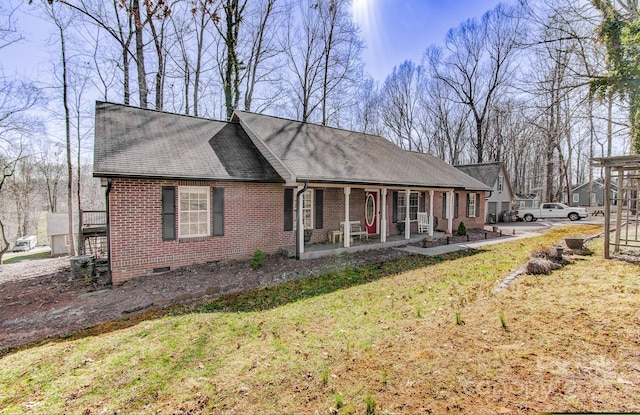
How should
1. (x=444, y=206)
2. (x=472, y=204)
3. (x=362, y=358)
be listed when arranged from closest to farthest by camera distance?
(x=362, y=358) < (x=444, y=206) < (x=472, y=204)

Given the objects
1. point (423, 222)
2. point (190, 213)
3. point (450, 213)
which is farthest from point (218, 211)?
point (450, 213)

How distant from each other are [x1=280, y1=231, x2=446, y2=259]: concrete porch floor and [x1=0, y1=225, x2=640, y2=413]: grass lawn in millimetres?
3755

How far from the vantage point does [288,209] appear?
10.5 metres

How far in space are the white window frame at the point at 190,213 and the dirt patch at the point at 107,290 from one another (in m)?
0.98

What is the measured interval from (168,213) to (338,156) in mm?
6704

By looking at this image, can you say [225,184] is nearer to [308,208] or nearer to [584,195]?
[308,208]

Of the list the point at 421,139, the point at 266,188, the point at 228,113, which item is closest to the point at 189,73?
the point at 228,113

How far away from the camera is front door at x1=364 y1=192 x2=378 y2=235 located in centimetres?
1289

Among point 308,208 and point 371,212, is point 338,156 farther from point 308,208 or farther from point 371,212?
point 371,212

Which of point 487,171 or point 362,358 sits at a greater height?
point 487,171

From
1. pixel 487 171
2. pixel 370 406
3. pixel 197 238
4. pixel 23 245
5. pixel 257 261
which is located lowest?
pixel 23 245

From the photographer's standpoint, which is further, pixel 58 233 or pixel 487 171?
pixel 487 171

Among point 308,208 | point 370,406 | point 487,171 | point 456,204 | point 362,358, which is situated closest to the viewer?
point 370,406

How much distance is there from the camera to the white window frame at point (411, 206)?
46.7 feet
